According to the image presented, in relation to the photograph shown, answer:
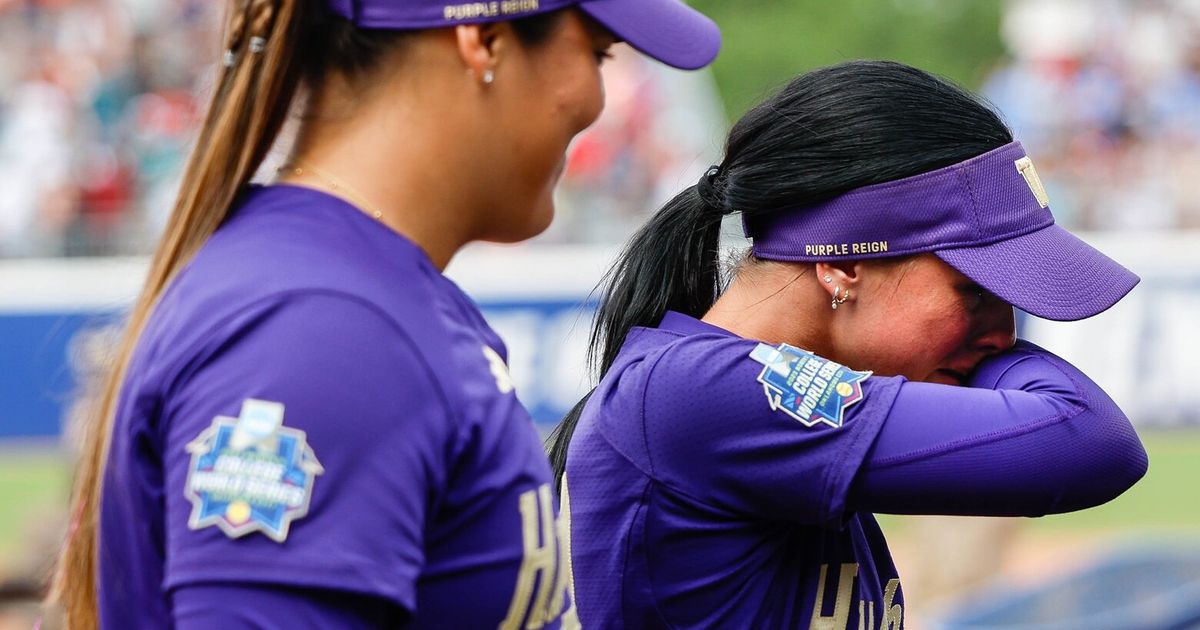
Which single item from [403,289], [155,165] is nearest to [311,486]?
[403,289]

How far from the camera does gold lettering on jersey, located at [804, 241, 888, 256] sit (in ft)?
6.41

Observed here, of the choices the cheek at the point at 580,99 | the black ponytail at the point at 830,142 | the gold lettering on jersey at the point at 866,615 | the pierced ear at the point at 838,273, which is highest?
the cheek at the point at 580,99

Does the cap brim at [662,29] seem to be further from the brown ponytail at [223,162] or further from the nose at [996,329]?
the nose at [996,329]

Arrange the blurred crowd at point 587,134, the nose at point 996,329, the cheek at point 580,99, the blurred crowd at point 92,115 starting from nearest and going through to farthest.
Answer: the cheek at point 580,99 → the nose at point 996,329 → the blurred crowd at point 92,115 → the blurred crowd at point 587,134

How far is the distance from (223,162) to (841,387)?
0.84 metres

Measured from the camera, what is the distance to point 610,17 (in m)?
1.39

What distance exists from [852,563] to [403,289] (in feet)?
3.11

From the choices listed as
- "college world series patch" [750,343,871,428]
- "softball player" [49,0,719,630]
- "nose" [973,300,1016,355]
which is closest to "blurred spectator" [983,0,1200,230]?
"nose" [973,300,1016,355]

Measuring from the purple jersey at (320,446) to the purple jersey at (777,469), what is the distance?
50 centimetres

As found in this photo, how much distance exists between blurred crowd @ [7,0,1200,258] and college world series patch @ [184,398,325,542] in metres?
9.65

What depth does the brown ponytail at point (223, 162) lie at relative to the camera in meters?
1.33

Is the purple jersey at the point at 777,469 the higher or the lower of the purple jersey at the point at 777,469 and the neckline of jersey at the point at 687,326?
the lower

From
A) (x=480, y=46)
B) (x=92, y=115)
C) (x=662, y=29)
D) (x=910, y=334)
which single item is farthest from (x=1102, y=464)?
(x=92, y=115)

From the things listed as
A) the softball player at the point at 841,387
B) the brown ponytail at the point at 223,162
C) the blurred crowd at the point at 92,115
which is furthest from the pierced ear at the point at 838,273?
the blurred crowd at the point at 92,115
